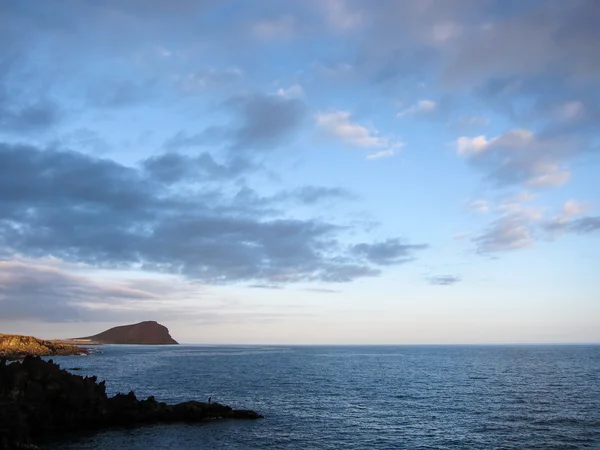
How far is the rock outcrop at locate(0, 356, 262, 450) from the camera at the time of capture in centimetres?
5284

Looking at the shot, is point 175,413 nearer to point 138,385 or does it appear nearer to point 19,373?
point 19,373

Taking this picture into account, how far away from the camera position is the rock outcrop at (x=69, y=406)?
173 ft

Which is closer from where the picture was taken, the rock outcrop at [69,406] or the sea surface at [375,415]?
the sea surface at [375,415]

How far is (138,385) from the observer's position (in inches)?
3831

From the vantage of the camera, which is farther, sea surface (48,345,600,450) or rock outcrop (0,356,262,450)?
rock outcrop (0,356,262,450)

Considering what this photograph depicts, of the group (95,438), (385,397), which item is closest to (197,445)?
(95,438)

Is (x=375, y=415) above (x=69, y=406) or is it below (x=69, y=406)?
below

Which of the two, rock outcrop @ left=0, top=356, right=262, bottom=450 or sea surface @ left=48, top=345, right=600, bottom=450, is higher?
rock outcrop @ left=0, top=356, right=262, bottom=450

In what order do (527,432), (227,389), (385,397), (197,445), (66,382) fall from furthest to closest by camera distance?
1. (227,389)
2. (385,397)
3. (66,382)
4. (527,432)
5. (197,445)

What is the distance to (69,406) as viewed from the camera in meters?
56.1

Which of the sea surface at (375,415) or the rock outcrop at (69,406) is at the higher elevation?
the rock outcrop at (69,406)

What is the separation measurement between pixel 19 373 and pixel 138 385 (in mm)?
43751

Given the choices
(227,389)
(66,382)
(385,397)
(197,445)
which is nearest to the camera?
(197,445)

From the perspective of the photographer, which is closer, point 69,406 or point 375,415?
point 69,406
